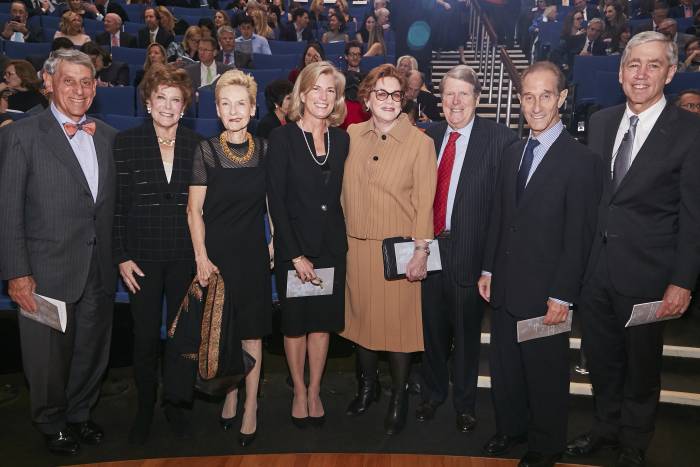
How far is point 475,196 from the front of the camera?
293 cm

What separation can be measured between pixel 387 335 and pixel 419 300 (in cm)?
21

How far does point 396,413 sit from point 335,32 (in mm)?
6075

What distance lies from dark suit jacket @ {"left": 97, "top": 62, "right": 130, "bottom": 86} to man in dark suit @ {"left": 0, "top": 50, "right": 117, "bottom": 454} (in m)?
3.87

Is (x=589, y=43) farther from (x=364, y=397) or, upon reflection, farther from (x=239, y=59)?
(x=364, y=397)

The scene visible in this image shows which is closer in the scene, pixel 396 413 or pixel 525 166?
pixel 525 166

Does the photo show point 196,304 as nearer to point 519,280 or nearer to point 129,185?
point 129,185

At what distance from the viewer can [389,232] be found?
2943 mm

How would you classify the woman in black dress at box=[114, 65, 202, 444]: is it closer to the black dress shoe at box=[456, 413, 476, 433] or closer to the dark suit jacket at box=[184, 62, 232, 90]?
the black dress shoe at box=[456, 413, 476, 433]

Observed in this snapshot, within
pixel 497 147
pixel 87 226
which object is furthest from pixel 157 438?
pixel 497 147

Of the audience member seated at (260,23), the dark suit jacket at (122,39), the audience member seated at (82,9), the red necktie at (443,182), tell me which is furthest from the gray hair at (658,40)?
the audience member seated at (82,9)

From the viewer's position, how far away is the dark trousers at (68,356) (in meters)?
2.96

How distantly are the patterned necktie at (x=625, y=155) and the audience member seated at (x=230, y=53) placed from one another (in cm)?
493

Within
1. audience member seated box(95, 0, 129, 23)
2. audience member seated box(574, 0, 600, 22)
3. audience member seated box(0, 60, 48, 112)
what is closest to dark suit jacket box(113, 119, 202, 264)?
audience member seated box(0, 60, 48, 112)

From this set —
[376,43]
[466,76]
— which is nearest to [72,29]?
[376,43]
